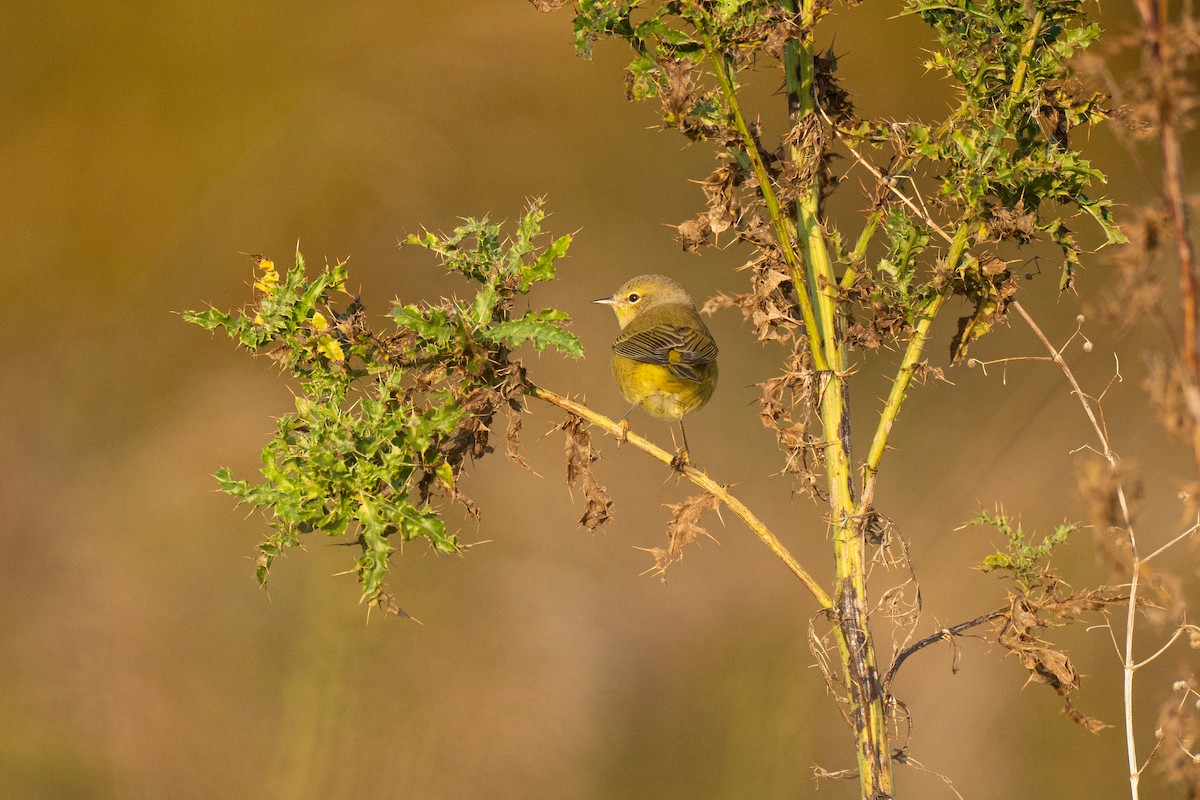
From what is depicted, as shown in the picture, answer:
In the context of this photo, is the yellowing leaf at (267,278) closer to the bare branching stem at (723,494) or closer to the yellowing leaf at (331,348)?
the yellowing leaf at (331,348)

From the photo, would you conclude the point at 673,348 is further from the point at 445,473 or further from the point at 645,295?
the point at 445,473

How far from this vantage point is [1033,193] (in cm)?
213

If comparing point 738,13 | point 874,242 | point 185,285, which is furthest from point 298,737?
point 738,13

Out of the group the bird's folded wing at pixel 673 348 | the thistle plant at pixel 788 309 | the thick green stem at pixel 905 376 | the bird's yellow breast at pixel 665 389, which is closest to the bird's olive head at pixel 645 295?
the bird's folded wing at pixel 673 348

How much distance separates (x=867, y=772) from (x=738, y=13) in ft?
4.62

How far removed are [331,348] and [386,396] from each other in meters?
0.23

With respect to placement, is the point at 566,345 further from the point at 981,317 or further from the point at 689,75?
the point at 981,317

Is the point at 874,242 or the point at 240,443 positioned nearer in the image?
the point at 874,242

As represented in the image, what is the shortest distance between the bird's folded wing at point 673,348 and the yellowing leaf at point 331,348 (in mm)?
1336

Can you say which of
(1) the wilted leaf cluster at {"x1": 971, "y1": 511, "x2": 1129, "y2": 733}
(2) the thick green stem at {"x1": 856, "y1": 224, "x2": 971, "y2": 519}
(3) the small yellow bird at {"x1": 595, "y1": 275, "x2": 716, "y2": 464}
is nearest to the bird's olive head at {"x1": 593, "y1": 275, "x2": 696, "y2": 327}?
(3) the small yellow bird at {"x1": 595, "y1": 275, "x2": 716, "y2": 464}

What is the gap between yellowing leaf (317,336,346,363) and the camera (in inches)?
86.1

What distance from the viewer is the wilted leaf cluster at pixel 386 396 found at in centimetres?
197

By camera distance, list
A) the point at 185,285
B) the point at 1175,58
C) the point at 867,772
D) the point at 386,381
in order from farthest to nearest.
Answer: the point at 185,285, the point at 386,381, the point at 867,772, the point at 1175,58

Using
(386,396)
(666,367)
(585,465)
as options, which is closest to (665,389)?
(666,367)
